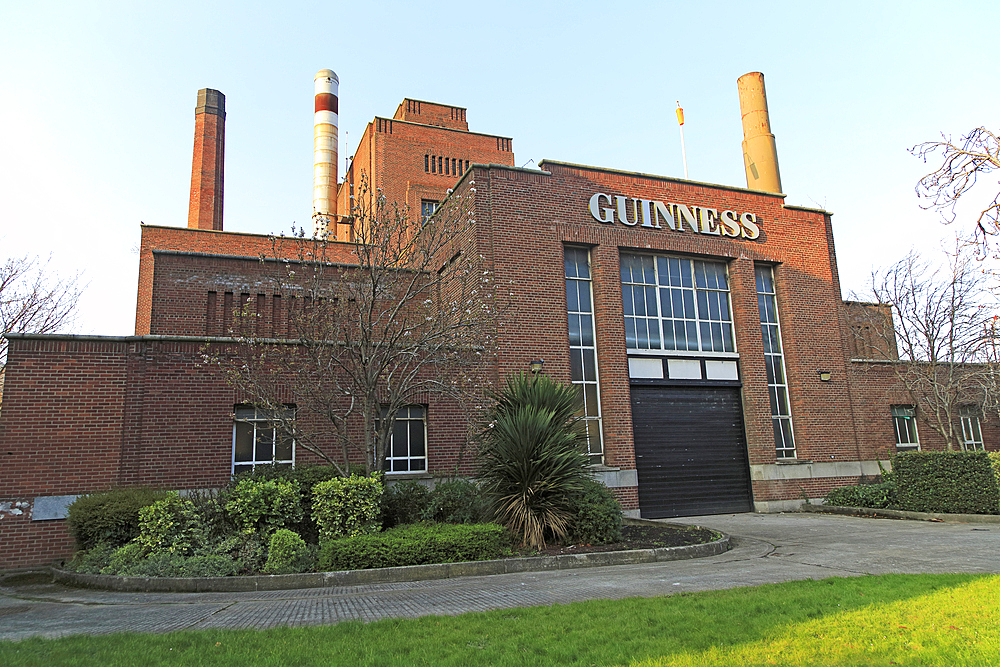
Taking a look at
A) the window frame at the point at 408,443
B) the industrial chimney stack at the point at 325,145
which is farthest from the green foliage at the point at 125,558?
the industrial chimney stack at the point at 325,145

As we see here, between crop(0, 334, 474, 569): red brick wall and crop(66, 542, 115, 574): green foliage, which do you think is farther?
crop(0, 334, 474, 569): red brick wall

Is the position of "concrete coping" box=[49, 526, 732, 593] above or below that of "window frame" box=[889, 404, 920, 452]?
below

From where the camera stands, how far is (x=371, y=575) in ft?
29.6

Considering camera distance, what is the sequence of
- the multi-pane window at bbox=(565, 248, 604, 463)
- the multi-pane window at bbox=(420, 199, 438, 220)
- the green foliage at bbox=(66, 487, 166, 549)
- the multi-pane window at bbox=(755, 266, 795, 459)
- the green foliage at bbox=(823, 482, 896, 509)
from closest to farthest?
the green foliage at bbox=(66, 487, 166, 549) → the multi-pane window at bbox=(565, 248, 604, 463) → the green foliage at bbox=(823, 482, 896, 509) → the multi-pane window at bbox=(755, 266, 795, 459) → the multi-pane window at bbox=(420, 199, 438, 220)

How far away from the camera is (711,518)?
16.5m

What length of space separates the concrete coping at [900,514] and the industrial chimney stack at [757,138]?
1208cm

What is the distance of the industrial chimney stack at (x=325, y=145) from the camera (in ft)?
115

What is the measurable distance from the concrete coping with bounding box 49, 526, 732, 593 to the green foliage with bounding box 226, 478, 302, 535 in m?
1.42

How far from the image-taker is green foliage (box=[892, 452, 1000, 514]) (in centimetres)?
1454

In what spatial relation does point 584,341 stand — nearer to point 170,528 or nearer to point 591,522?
point 591,522

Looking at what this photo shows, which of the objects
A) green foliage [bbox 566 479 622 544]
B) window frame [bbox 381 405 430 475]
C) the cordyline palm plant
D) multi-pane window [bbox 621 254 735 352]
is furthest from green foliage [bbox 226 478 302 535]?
multi-pane window [bbox 621 254 735 352]

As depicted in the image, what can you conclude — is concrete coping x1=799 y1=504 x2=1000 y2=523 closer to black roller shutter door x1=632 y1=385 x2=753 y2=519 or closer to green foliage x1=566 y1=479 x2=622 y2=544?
black roller shutter door x1=632 y1=385 x2=753 y2=519

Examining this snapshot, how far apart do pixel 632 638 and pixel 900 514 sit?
43.9 feet

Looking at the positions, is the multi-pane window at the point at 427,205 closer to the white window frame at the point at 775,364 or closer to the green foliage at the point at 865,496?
the white window frame at the point at 775,364
